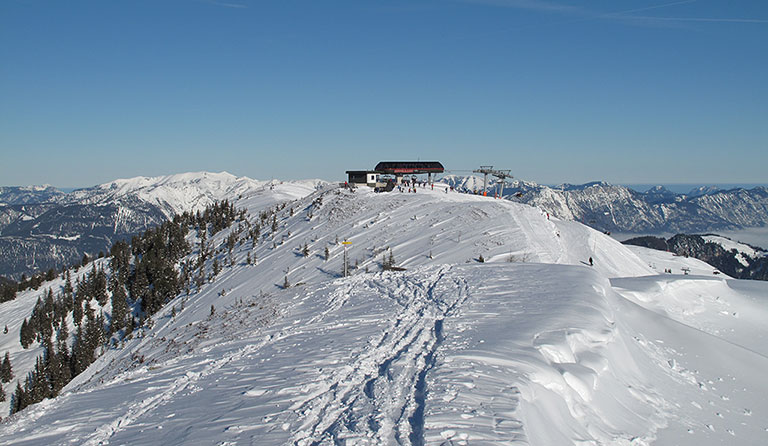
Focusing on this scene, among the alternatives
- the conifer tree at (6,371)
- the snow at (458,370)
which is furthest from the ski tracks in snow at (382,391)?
the conifer tree at (6,371)

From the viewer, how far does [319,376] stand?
11.3m

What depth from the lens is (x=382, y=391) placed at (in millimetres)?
9992

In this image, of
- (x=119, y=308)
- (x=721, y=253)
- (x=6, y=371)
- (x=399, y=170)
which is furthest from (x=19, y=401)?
(x=721, y=253)

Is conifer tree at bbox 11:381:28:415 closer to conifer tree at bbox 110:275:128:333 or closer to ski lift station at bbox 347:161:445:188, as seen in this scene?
conifer tree at bbox 110:275:128:333

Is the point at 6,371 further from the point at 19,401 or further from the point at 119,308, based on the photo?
the point at 119,308

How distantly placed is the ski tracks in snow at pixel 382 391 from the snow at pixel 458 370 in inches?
2.0

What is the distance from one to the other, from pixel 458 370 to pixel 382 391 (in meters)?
1.99

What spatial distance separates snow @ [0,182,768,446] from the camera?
28.2 feet

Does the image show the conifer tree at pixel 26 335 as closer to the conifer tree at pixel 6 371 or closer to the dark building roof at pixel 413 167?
the conifer tree at pixel 6 371

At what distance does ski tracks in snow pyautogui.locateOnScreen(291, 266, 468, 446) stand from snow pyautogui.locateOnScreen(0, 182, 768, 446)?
0.17 ft

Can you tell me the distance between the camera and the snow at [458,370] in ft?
28.2

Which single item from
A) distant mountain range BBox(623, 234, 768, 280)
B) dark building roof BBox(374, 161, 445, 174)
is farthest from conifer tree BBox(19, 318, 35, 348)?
distant mountain range BBox(623, 234, 768, 280)

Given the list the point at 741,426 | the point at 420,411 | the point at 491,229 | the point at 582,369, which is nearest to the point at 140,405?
the point at 420,411

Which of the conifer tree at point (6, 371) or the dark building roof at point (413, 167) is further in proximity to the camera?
the dark building roof at point (413, 167)
